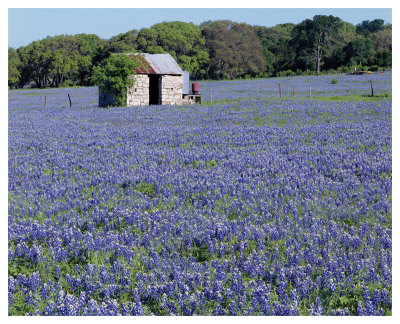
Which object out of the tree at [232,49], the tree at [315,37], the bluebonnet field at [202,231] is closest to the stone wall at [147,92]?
the bluebonnet field at [202,231]

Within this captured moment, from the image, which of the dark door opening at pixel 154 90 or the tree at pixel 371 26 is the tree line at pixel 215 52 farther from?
the dark door opening at pixel 154 90

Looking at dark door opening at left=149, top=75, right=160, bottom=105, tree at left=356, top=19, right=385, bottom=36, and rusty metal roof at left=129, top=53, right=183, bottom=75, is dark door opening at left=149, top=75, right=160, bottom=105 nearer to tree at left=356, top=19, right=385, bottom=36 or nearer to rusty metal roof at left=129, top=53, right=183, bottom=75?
rusty metal roof at left=129, top=53, right=183, bottom=75

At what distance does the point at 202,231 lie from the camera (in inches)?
210

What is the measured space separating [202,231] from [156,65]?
27.5 m

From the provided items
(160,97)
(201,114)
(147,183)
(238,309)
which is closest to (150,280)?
(238,309)

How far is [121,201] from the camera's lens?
22.1 ft

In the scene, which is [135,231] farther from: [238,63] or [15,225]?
[238,63]

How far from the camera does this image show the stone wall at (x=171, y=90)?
101 feet

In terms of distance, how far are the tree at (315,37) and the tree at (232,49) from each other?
841 centimetres

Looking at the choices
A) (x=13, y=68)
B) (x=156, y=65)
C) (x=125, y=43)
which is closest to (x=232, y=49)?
(x=125, y=43)

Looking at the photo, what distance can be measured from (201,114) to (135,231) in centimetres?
1716

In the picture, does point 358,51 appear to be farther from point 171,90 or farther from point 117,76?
point 117,76

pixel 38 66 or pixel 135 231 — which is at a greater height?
pixel 38 66

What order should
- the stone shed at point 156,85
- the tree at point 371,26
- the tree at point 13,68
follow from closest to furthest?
the stone shed at point 156,85
the tree at point 13,68
the tree at point 371,26
